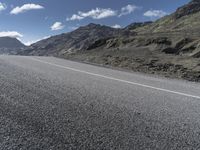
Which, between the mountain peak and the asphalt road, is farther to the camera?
the mountain peak

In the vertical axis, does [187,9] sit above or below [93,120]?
above

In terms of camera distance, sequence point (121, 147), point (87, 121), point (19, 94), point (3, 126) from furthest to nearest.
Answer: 1. point (19, 94)
2. point (87, 121)
3. point (3, 126)
4. point (121, 147)

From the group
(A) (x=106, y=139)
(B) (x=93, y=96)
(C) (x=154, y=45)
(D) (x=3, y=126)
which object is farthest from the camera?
(C) (x=154, y=45)

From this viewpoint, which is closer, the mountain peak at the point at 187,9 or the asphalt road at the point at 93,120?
the asphalt road at the point at 93,120

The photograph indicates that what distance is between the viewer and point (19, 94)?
15.3 feet

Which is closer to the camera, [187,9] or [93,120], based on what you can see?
[93,120]

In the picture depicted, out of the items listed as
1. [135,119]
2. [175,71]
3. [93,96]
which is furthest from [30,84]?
[175,71]

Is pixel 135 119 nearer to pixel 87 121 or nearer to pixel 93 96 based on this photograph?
pixel 87 121

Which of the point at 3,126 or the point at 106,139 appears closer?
the point at 106,139

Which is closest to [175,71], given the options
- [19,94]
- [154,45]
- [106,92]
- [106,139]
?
[106,92]

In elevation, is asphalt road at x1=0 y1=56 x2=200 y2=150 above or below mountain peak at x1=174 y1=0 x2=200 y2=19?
below

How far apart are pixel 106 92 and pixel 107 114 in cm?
173

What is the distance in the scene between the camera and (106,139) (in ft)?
9.20

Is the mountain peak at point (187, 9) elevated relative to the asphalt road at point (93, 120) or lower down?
elevated
